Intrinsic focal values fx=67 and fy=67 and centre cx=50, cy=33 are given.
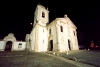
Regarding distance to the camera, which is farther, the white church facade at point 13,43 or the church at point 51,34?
the white church facade at point 13,43

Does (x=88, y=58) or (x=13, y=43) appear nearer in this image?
(x=88, y=58)

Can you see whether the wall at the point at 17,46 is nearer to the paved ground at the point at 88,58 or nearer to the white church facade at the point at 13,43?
the white church facade at the point at 13,43

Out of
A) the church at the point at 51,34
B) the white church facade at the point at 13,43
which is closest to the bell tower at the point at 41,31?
the church at the point at 51,34

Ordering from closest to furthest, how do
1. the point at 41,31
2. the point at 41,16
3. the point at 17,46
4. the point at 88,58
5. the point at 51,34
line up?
the point at 88,58, the point at 51,34, the point at 41,31, the point at 41,16, the point at 17,46

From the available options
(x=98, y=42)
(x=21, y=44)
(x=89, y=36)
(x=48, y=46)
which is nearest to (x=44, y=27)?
(x=48, y=46)

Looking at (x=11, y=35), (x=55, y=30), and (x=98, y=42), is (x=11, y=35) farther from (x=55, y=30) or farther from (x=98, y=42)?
(x=98, y=42)

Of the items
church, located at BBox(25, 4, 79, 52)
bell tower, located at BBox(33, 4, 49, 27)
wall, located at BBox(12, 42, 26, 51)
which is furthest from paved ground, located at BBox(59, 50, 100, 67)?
wall, located at BBox(12, 42, 26, 51)

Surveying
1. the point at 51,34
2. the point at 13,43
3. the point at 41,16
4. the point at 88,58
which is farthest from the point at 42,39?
the point at 13,43

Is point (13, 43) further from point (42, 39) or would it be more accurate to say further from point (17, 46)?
point (42, 39)

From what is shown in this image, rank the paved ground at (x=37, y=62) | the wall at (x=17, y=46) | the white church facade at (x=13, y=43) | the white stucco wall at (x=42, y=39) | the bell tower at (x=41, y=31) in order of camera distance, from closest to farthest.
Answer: the paved ground at (x=37, y=62) < the bell tower at (x=41, y=31) < the white stucco wall at (x=42, y=39) < the white church facade at (x=13, y=43) < the wall at (x=17, y=46)

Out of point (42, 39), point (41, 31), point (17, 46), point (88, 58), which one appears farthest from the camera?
point (17, 46)

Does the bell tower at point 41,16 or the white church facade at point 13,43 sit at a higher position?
the bell tower at point 41,16

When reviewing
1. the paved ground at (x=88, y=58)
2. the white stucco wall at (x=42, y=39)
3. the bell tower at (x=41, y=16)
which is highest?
the bell tower at (x=41, y=16)

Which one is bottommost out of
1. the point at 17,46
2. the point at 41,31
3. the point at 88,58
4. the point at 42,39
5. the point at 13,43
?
the point at 88,58
